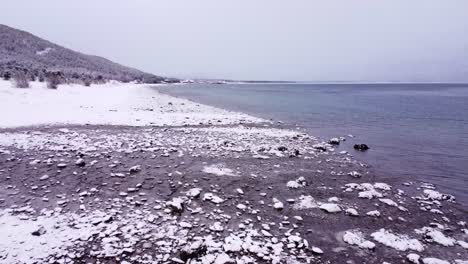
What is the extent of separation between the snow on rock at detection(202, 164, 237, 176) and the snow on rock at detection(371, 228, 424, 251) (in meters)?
5.19

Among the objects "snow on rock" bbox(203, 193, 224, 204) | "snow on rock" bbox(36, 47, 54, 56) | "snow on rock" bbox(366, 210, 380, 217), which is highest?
"snow on rock" bbox(36, 47, 54, 56)

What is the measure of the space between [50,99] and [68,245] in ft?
91.4

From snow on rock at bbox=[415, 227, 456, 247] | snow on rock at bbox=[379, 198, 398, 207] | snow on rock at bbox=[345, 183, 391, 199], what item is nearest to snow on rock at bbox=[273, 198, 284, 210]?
snow on rock at bbox=[345, 183, 391, 199]

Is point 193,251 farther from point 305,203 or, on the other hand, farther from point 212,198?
point 305,203

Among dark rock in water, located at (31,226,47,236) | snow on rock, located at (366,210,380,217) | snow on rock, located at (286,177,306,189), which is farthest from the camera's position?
snow on rock, located at (286,177,306,189)

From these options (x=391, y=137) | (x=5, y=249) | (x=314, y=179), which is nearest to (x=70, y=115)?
(x=5, y=249)

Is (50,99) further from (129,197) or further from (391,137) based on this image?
(391,137)

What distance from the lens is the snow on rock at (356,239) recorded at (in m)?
6.04

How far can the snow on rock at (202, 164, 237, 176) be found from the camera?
10.2m

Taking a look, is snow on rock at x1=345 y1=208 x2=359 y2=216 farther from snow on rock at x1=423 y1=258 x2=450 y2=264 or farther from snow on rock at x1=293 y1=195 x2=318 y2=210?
snow on rock at x1=423 y1=258 x2=450 y2=264

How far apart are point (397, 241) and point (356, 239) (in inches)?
37.4

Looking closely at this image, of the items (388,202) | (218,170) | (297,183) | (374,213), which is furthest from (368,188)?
(218,170)

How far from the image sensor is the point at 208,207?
7.48 metres

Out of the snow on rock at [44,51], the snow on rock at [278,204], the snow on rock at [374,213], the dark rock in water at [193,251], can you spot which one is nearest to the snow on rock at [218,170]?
the snow on rock at [278,204]
